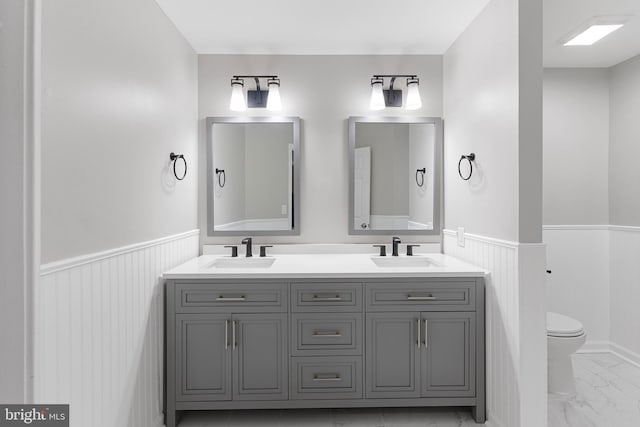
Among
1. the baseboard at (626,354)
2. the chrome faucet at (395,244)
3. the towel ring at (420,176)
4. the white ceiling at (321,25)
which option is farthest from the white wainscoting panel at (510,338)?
the baseboard at (626,354)

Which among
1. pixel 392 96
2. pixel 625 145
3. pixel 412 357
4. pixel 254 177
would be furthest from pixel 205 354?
pixel 625 145

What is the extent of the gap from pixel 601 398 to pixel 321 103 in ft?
8.78

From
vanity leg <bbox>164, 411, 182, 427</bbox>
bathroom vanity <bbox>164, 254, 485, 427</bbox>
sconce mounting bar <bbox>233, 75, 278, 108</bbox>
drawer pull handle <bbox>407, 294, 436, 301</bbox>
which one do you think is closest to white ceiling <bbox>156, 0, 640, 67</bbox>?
sconce mounting bar <bbox>233, 75, 278, 108</bbox>

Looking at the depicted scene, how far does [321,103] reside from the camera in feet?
9.55

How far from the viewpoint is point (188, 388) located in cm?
216

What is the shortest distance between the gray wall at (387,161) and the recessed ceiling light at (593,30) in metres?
1.20

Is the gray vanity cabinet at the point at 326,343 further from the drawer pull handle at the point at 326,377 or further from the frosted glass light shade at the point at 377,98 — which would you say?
the frosted glass light shade at the point at 377,98

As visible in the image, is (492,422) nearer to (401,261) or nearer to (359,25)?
(401,261)

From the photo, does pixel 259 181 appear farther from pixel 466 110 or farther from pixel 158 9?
pixel 466 110

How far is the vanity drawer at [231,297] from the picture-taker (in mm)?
2168

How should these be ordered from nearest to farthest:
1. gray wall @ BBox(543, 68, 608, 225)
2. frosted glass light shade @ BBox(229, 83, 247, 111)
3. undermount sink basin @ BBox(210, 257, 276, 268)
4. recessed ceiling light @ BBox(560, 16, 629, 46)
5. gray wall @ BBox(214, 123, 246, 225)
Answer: recessed ceiling light @ BBox(560, 16, 629, 46) → undermount sink basin @ BBox(210, 257, 276, 268) → frosted glass light shade @ BBox(229, 83, 247, 111) → gray wall @ BBox(214, 123, 246, 225) → gray wall @ BBox(543, 68, 608, 225)

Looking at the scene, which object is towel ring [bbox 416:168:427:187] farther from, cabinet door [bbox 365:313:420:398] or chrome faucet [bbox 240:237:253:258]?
chrome faucet [bbox 240:237:253:258]

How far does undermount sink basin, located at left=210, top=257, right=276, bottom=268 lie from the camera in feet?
8.80

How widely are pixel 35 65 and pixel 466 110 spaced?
224 cm
